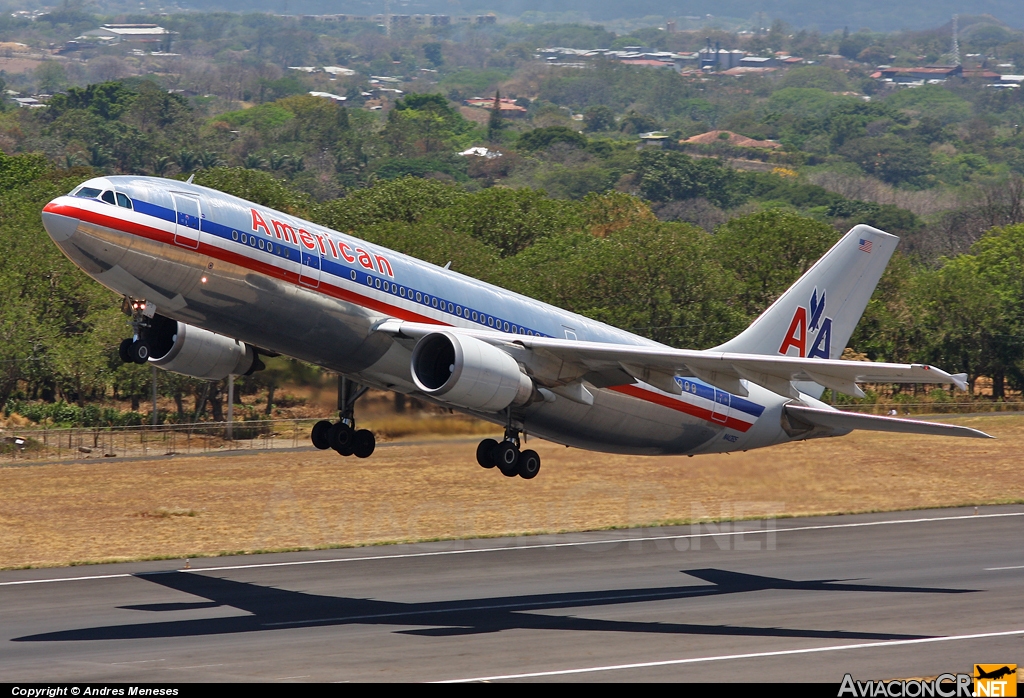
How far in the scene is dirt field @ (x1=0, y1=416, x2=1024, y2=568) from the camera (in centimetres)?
5562

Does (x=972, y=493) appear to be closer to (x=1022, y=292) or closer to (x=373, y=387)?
(x=373, y=387)

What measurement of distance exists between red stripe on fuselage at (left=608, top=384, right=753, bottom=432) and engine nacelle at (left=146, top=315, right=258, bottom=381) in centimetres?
1142

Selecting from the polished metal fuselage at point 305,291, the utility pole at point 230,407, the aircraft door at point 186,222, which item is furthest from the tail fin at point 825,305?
the utility pole at point 230,407

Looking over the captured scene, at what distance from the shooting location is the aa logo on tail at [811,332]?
1911 inches

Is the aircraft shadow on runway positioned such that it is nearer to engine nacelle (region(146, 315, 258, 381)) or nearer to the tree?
engine nacelle (region(146, 315, 258, 381))

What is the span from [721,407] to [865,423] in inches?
185


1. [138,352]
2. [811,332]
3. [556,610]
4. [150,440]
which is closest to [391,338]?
[138,352]

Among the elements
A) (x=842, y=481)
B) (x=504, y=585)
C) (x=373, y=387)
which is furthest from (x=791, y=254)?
(x=373, y=387)

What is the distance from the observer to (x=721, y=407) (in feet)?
149

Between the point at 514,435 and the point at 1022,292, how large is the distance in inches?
3134

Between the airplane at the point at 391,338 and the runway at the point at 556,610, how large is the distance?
5.41 m

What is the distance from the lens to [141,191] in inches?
1368

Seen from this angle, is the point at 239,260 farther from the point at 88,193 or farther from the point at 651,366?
the point at 651,366

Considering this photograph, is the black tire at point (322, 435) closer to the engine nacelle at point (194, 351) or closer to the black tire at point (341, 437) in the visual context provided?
the black tire at point (341, 437)
